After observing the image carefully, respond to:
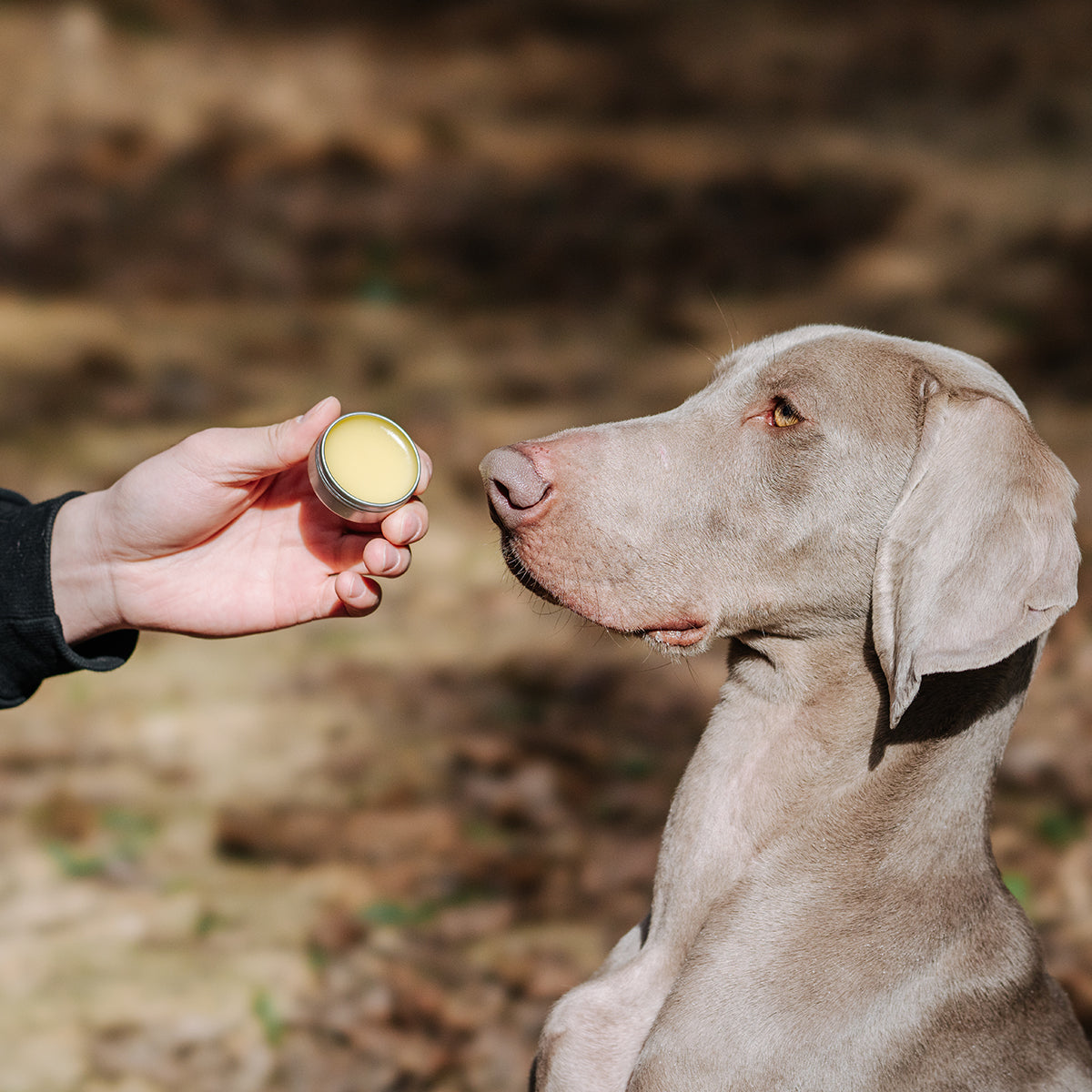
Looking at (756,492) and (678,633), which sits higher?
(756,492)

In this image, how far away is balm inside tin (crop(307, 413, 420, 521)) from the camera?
7.12 feet

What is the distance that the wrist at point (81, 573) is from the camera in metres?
2.53

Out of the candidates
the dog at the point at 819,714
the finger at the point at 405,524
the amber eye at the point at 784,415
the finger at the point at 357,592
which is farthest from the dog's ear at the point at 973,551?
the finger at the point at 357,592

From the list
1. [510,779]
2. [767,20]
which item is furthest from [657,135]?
[510,779]

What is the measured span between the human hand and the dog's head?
32 cm

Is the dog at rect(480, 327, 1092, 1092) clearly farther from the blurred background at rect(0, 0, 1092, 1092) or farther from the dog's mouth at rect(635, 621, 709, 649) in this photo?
the blurred background at rect(0, 0, 1092, 1092)

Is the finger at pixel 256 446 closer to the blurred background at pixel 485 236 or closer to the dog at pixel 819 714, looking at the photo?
the dog at pixel 819 714

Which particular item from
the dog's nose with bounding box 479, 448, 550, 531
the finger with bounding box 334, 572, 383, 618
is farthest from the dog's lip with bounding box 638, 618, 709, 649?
the finger with bounding box 334, 572, 383, 618

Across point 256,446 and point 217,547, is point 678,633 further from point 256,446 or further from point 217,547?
point 217,547

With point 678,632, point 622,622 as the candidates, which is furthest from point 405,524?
point 678,632

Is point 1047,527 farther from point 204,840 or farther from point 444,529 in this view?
point 444,529

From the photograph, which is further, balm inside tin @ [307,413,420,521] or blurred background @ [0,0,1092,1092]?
blurred background @ [0,0,1092,1092]

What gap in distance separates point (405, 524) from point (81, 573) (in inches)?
32.5

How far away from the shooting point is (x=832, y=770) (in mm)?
2176
